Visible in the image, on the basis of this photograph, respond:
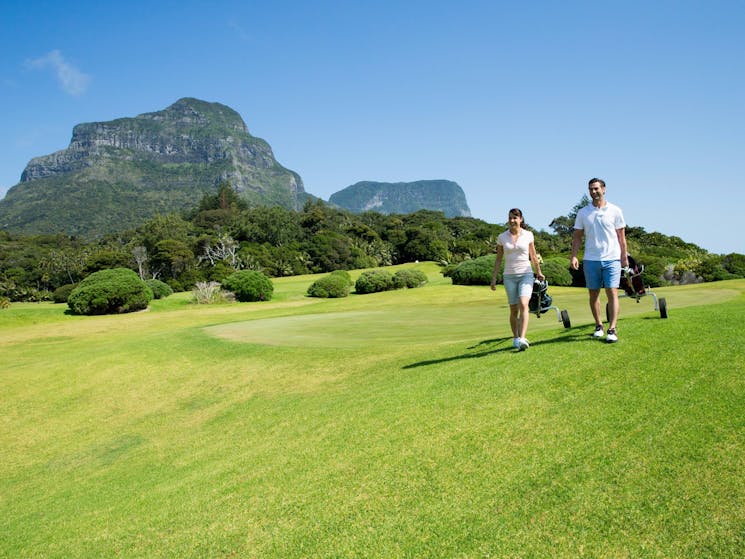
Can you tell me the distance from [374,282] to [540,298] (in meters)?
32.3

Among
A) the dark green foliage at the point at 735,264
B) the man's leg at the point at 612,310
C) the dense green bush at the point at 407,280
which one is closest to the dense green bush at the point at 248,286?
the dense green bush at the point at 407,280

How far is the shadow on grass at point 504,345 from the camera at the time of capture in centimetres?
866

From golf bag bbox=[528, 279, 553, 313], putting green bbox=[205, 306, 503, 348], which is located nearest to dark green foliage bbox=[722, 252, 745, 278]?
putting green bbox=[205, 306, 503, 348]

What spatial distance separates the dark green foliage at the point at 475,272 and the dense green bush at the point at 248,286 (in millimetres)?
15320

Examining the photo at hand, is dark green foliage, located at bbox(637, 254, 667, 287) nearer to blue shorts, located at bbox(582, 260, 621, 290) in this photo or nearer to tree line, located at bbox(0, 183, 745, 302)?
tree line, located at bbox(0, 183, 745, 302)

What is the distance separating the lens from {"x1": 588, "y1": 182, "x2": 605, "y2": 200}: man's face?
814cm

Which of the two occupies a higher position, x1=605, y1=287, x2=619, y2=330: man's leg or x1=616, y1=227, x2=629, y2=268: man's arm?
x1=616, y1=227, x2=629, y2=268: man's arm

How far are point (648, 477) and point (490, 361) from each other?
3.97 metres

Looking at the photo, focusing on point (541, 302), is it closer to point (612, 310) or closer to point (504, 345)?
point (504, 345)

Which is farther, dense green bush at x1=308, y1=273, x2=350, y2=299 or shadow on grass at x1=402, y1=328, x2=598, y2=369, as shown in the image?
dense green bush at x1=308, y1=273, x2=350, y2=299

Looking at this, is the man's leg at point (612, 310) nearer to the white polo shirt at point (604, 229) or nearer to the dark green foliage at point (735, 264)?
the white polo shirt at point (604, 229)

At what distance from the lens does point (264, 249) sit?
83.2 meters

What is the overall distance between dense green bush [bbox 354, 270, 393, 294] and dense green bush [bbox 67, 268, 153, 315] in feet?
52.7

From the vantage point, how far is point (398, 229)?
101 meters
